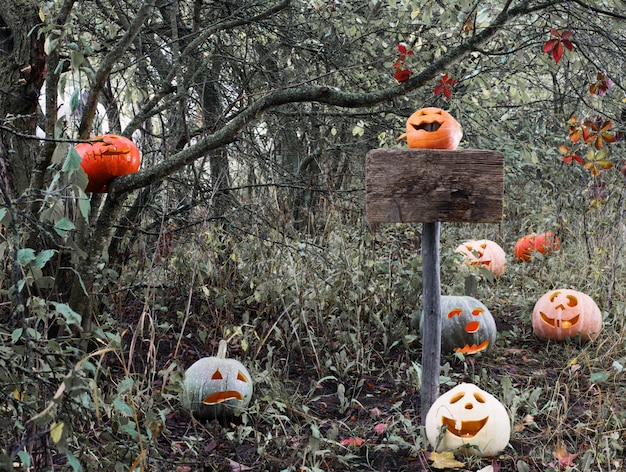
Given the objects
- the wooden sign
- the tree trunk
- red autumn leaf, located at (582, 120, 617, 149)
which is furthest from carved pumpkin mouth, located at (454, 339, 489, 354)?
the tree trunk

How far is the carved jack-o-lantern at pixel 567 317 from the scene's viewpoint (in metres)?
4.17

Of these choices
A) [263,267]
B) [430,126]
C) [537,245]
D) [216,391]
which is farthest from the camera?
[537,245]

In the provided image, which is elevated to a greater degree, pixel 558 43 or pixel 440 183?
pixel 558 43

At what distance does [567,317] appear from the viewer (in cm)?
418

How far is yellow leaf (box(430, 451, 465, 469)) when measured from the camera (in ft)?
8.41

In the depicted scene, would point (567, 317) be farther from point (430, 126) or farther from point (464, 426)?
point (430, 126)

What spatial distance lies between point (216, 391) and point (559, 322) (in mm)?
2369

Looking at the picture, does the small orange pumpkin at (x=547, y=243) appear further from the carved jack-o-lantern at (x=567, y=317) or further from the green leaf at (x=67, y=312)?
the green leaf at (x=67, y=312)

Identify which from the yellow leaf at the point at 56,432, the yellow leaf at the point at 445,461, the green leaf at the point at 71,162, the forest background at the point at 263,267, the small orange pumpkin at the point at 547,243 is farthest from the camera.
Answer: the small orange pumpkin at the point at 547,243

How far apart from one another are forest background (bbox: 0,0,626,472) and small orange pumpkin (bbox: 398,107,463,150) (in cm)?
18

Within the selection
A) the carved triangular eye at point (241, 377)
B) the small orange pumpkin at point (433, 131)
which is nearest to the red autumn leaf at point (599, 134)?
the small orange pumpkin at point (433, 131)

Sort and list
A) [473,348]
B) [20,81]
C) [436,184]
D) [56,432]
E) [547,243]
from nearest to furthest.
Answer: [56,432] < [436,184] < [20,81] < [473,348] < [547,243]

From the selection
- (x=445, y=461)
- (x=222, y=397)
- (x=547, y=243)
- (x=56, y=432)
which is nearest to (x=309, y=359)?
(x=222, y=397)

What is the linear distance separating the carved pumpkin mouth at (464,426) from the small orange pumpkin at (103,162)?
1.87 metres
